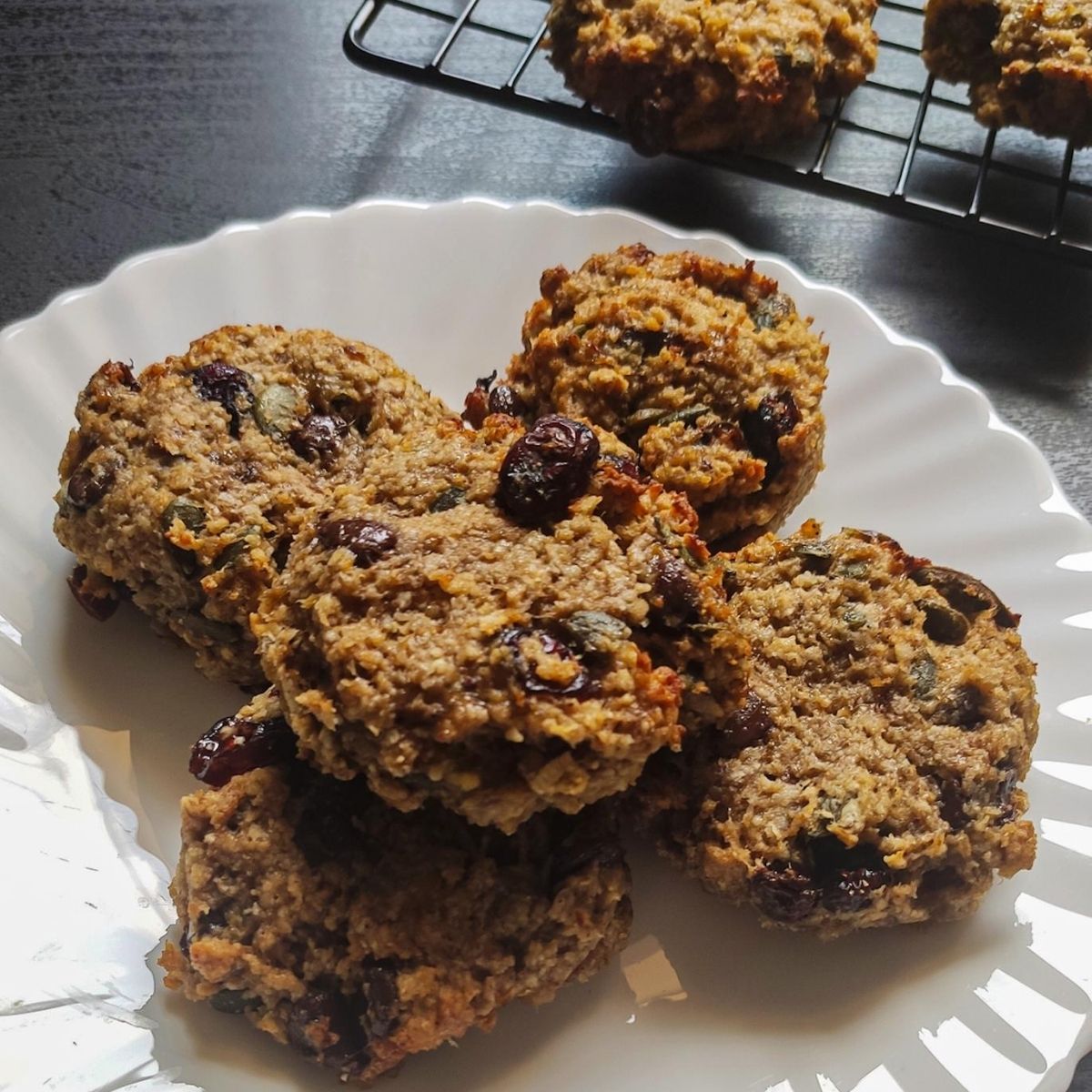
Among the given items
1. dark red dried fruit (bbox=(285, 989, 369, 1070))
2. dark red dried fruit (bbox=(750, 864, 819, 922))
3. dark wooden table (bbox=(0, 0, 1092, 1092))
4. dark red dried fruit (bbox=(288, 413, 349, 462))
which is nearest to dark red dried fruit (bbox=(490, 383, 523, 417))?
dark red dried fruit (bbox=(288, 413, 349, 462))

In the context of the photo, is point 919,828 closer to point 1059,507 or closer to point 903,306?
point 1059,507

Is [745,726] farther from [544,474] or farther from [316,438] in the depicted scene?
[316,438]

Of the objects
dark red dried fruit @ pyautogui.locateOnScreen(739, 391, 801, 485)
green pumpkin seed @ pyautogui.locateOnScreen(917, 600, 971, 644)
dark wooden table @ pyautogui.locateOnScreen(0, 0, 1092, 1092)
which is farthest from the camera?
dark wooden table @ pyautogui.locateOnScreen(0, 0, 1092, 1092)

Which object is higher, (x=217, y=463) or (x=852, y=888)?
(x=217, y=463)

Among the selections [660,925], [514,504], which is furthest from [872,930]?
[514,504]

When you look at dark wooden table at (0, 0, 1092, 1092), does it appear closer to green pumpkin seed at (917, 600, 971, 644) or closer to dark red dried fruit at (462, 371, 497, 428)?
green pumpkin seed at (917, 600, 971, 644)

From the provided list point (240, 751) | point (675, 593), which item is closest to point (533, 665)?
point (675, 593)

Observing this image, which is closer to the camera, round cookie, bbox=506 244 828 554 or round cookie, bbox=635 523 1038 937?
round cookie, bbox=635 523 1038 937
